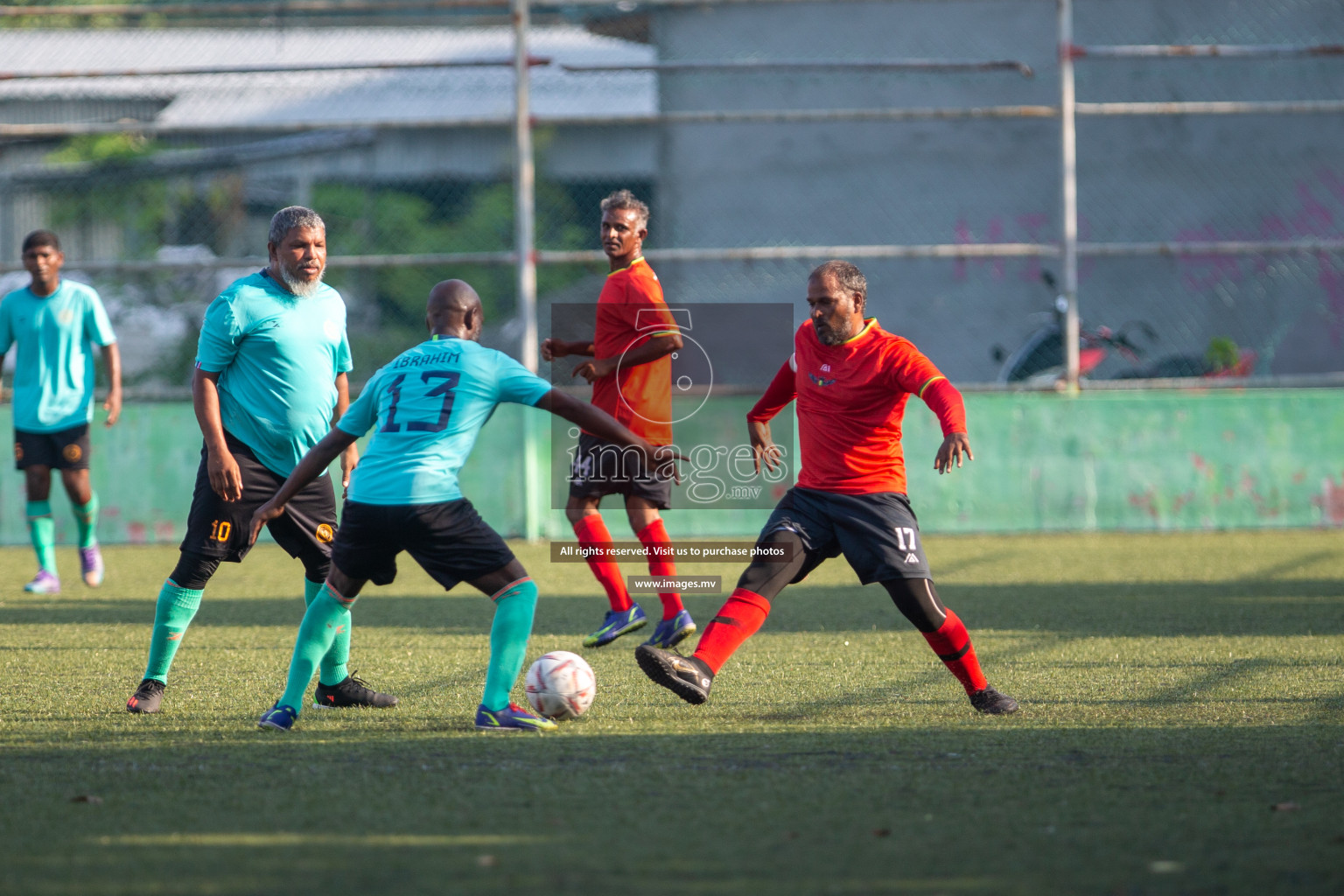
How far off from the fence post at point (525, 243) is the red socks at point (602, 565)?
4.51 meters

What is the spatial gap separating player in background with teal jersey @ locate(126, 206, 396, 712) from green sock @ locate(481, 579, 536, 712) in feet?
2.37

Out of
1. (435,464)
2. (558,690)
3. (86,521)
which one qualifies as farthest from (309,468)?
(86,521)

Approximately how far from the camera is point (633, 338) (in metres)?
7.20

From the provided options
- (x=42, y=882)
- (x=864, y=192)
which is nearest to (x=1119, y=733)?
(x=42, y=882)

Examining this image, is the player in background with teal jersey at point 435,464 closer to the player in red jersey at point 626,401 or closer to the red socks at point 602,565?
the player in red jersey at point 626,401

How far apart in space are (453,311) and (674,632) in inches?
100

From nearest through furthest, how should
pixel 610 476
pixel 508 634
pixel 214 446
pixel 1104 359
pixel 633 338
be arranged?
pixel 508 634, pixel 214 446, pixel 633 338, pixel 610 476, pixel 1104 359

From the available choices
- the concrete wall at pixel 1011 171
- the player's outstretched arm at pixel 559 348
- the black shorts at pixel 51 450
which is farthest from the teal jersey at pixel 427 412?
the concrete wall at pixel 1011 171

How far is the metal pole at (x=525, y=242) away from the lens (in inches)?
470

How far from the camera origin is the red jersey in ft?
23.4

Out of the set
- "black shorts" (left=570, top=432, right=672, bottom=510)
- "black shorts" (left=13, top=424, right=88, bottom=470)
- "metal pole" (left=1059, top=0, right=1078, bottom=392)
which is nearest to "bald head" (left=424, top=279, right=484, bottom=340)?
"black shorts" (left=570, top=432, right=672, bottom=510)

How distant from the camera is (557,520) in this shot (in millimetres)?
12336

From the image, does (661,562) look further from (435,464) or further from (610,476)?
(435,464)

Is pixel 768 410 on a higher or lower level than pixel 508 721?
higher
